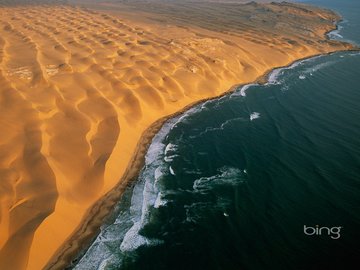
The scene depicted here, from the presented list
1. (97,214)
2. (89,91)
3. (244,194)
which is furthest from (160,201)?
(89,91)

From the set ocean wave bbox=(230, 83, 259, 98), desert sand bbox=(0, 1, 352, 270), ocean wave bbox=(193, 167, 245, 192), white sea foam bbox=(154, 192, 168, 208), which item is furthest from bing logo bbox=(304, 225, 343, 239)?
ocean wave bbox=(230, 83, 259, 98)

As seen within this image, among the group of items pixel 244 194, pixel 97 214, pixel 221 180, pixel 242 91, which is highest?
pixel 244 194

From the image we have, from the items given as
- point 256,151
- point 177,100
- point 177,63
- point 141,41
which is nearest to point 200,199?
point 256,151

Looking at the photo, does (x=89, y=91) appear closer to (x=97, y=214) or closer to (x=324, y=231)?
(x=97, y=214)

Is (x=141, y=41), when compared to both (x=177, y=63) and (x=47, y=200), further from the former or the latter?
(x=47, y=200)

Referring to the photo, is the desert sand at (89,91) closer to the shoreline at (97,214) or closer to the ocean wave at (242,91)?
the shoreline at (97,214)

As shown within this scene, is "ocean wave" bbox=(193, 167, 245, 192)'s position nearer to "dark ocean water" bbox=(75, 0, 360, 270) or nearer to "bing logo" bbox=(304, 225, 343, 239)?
"dark ocean water" bbox=(75, 0, 360, 270)
